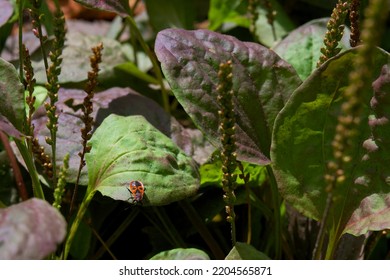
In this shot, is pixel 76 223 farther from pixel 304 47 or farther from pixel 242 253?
pixel 304 47

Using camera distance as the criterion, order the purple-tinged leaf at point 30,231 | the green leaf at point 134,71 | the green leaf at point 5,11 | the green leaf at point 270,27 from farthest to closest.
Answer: the green leaf at point 270,27 < the green leaf at point 134,71 < the green leaf at point 5,11 < the purple-tinged leaf at point 30,231

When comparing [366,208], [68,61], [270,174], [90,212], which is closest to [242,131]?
[270,174]

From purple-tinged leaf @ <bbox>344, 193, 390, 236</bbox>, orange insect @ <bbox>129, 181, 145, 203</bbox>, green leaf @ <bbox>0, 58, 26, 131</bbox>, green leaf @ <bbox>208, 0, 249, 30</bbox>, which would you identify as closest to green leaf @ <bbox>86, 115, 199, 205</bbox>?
orange insect @ <bbox>129, 181, 145, 203</bbox>

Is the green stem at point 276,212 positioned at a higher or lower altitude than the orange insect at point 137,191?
lower

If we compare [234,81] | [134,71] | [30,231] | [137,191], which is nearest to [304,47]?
[234,81]

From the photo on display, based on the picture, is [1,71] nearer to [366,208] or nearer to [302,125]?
[302,125]

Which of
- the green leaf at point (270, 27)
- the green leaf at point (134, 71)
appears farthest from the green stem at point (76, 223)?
the green leaf at point (270, 27)

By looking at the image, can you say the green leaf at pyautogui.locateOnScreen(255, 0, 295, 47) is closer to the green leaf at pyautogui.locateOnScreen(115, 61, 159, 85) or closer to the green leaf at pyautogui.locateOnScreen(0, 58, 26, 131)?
the green leaf at pyautogui.locateOnScreen(115, 61, 159, 85)

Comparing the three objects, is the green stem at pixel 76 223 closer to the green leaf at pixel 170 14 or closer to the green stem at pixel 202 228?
the green stem at pixel 202 228
